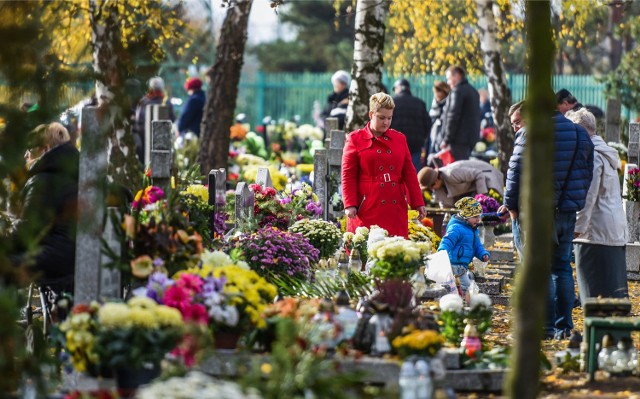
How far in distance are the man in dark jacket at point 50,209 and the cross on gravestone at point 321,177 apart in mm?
5007

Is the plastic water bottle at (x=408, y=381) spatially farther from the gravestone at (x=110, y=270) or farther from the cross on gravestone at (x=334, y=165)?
the cross on gravestone at (x=334, y=165)

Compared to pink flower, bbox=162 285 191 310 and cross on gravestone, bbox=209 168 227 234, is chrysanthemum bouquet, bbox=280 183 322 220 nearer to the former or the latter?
cross on gravestone, bbox=209 168 227 234

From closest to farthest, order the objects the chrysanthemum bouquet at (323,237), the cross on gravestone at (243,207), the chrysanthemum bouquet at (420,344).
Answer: the chrysanthemum bouquet at (420,344), the chrysanthemum bouquet at (323,237), the cross on gravestone at (243,207)

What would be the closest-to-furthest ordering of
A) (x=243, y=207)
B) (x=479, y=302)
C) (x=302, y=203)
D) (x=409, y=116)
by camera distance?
(x=479, y=302) → (x=243, y=207) → (x=302, y=203) → (x=409, y=116)

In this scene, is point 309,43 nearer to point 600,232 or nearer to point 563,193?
point 600,232

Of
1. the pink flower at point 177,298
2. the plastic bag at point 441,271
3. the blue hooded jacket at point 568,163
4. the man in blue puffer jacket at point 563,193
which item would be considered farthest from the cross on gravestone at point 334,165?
the pink flower at point 177,298

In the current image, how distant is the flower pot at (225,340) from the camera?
768 centimetres

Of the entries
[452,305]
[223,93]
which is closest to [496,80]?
[223,93]

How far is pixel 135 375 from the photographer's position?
271 inches

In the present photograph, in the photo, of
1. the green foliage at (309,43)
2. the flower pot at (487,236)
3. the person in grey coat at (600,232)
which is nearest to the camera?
the person in grey coat at (600,232)

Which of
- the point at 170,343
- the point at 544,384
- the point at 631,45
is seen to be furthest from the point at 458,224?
the point at 631,45

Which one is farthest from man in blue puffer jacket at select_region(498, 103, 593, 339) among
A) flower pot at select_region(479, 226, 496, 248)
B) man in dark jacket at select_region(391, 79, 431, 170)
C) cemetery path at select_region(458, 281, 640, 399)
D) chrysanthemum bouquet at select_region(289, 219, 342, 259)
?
man in dark jacket at select_region(391, 79, 431, 170)

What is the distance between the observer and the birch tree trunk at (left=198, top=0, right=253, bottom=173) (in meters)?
18.8

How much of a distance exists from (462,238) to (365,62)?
4.59 m
